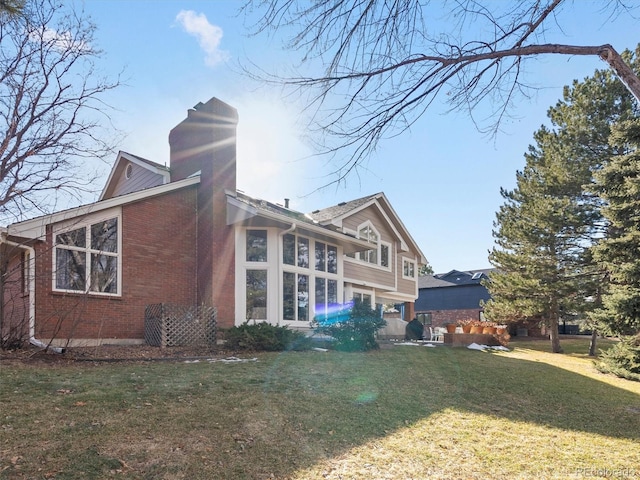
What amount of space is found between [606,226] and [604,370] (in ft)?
29.9

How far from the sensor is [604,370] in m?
12.5

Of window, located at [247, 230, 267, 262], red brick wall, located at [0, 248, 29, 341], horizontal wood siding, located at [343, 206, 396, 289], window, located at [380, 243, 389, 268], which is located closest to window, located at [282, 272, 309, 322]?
window, located at [247, 230, 267, 262]

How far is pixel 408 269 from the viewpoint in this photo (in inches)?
989

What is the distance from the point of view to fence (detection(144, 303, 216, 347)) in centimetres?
1115

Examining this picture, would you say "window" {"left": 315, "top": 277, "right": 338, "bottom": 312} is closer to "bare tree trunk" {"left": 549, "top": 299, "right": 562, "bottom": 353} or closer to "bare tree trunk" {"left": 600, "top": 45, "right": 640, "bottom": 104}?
"bare tree trunk" {"left": 549, "top": 299, "right": 562, "bottom": 353}

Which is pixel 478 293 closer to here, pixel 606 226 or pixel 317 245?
pixel 606 226

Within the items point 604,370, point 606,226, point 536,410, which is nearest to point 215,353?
point 536,410

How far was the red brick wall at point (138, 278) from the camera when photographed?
10.2 meters

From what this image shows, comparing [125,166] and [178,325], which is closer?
[178,325]

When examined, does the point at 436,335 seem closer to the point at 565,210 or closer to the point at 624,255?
the point at 565,210

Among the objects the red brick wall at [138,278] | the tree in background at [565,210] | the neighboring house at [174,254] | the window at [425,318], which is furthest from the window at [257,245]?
the window at [425,318]

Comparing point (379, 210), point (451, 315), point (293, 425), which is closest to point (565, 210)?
point (379, 210)

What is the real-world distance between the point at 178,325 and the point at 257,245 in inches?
142

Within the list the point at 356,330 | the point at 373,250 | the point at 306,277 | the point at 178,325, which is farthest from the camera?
the point at 373,250
